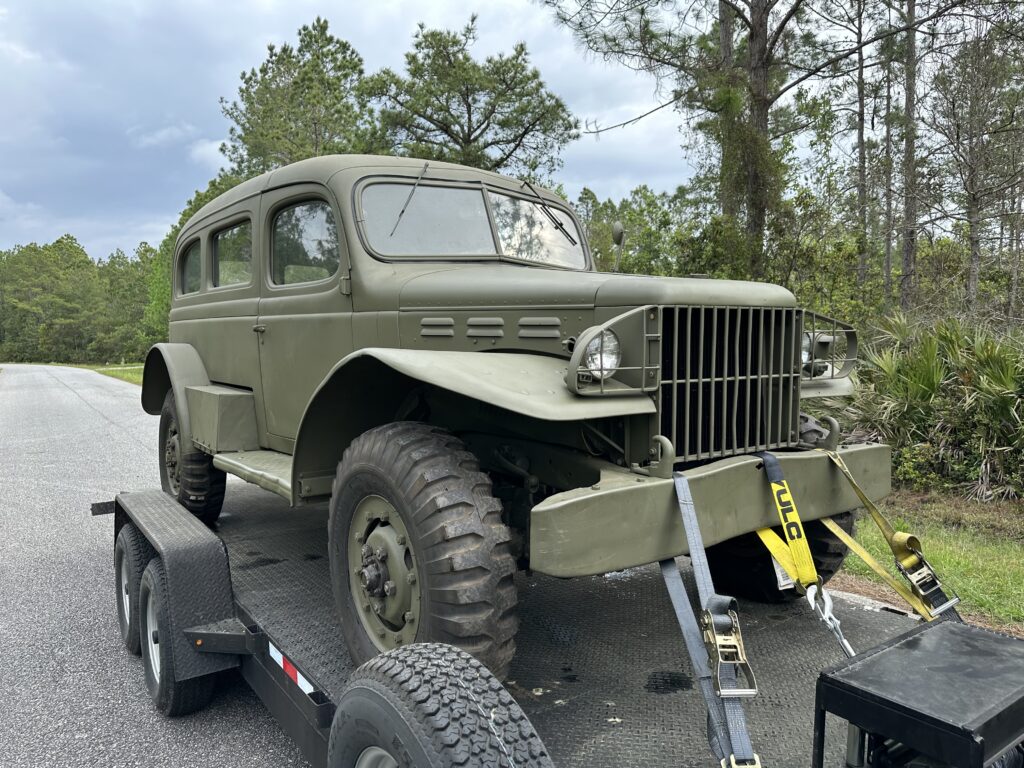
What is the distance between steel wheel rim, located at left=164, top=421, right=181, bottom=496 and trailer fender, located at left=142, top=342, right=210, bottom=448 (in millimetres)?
245

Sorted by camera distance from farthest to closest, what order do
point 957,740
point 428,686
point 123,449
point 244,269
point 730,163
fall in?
1. point 123,449
2. point 730,163
3. point 244,269
4. point 428,686
5. point 957,740

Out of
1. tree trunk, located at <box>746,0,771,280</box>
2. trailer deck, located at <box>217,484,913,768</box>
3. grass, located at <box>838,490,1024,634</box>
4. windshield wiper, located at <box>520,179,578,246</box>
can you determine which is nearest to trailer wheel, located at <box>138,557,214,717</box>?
trailer deck, located at <box>217,484,913,768</box>

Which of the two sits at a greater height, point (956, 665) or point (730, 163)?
point (730, 163)

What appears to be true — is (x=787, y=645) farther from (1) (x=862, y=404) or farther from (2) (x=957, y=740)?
(1) (x=862, y=404)

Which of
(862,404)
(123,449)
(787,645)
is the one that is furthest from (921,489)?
(123,449)

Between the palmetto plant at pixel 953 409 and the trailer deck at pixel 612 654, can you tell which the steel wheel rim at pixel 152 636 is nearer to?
the trailer deck at pixel 612 654

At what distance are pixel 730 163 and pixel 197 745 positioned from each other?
7.63 metres

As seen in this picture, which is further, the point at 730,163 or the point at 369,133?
the point at 369,133

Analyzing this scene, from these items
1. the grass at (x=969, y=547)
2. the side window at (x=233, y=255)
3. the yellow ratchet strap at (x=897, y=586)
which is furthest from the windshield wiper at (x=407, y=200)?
the grass at (x=969, y=547)

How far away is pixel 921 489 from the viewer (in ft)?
20.1

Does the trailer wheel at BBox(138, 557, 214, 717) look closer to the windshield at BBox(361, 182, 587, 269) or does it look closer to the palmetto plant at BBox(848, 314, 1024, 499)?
the windshield at BBox(361, 182, 587, 269)

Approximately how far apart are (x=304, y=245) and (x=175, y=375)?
5.15 ft

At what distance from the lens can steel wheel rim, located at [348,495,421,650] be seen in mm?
2383

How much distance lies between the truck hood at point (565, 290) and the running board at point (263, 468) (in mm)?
958
